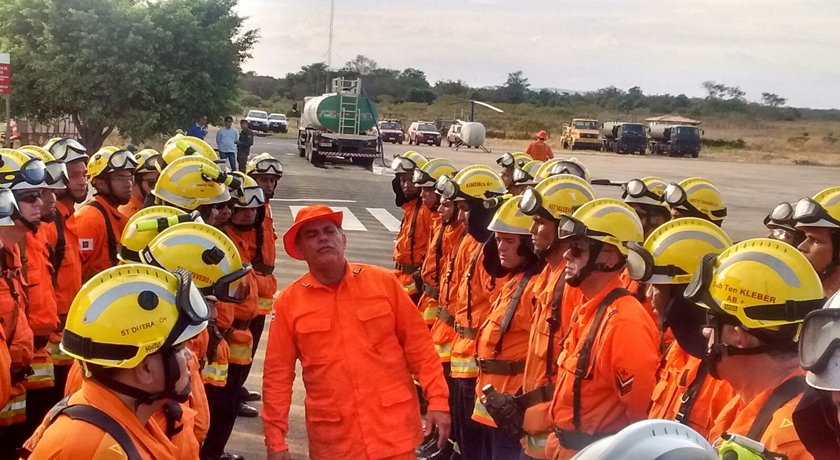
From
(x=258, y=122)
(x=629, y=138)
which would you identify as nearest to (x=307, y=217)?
(x=629, y=138)

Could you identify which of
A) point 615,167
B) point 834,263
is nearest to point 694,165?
point 615,167

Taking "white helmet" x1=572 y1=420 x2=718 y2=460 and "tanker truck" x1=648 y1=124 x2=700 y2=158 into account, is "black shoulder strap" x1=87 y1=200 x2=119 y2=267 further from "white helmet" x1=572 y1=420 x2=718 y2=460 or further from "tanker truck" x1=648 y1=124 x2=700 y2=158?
"tanker truck" x1=648 y1=124 x2=700 y2=158

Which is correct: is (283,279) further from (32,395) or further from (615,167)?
(615,167)

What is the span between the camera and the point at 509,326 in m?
4.68

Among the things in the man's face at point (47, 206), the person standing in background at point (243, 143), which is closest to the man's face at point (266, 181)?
the man's face at point (47, 206)

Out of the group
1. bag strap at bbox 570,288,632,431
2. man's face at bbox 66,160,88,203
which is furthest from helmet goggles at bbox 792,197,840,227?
man's face at bbox 66,160,88,203

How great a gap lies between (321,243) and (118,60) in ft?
62.0

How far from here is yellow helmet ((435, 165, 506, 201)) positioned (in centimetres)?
647

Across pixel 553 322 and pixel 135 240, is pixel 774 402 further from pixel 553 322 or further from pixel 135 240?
pixel 135 240

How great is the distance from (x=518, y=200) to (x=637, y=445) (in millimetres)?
3942

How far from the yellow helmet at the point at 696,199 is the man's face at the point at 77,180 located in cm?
493

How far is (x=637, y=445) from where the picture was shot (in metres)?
1.13

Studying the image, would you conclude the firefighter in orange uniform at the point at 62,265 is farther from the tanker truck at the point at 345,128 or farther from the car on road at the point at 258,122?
the car on road at the point at 258,122

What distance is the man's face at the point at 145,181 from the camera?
7.04m
